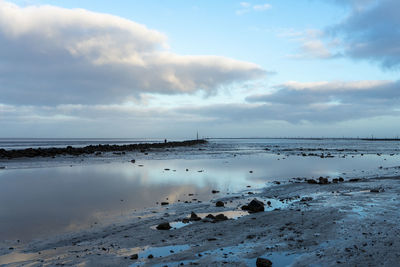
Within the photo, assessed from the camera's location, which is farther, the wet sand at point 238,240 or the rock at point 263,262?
the wet sand at point 238,240

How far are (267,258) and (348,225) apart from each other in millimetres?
Answer: 3732

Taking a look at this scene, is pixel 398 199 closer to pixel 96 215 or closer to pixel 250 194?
pixel 250 194

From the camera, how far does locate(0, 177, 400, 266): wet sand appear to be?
20.9 feet

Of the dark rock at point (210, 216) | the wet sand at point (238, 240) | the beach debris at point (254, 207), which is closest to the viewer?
the wet sand at point (238, 240)

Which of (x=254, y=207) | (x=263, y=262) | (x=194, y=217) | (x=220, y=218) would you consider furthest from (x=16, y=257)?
(x=254, y=207)

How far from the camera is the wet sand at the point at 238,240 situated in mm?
6355

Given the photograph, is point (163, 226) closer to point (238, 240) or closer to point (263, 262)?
point (238, 240)

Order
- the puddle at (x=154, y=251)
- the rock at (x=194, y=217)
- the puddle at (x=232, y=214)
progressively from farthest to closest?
the puddle at (x=232, y=214) < the rock at (x=194, y=217) < the puddle at (x=154, y=251)

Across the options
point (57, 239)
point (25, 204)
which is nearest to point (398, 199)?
point (57, 239)

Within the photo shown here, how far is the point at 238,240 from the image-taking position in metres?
7.63

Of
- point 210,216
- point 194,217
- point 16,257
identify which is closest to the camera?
point 16,257

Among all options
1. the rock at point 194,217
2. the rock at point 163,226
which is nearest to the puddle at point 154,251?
the rock at point 163,226

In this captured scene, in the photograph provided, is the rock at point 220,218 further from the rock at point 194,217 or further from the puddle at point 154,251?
the puddle at point 154,251

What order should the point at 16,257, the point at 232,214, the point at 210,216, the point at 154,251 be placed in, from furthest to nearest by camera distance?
the point at 232,214 → the point at 210,216 → the point at 154,251 → the point at 16,257
